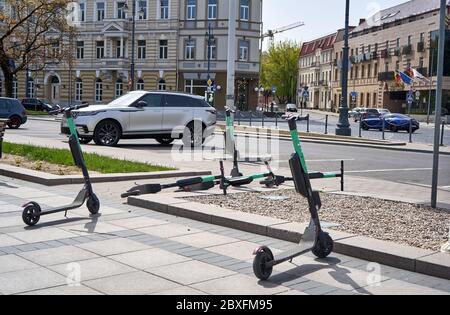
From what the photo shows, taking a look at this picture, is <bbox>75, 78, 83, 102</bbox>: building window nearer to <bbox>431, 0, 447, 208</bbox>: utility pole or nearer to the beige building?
the beige building

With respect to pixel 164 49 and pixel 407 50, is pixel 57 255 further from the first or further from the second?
pixel 407 50

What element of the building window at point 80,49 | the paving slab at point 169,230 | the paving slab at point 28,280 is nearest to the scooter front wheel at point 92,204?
the paving slab at point 169,230

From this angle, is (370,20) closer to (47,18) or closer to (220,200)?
(47,18)

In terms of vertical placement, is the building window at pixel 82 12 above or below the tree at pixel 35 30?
above

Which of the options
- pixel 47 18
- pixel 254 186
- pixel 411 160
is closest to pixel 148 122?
pixel 411 160

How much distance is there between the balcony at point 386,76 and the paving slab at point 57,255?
7574 cm

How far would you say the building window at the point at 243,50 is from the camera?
206 feet

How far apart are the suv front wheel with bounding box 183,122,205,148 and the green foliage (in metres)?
6.34

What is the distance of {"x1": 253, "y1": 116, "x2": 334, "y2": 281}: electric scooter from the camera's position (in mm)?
5008

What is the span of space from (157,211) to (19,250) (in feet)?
8.06

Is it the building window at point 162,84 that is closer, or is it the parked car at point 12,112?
the parked car at point 12,112

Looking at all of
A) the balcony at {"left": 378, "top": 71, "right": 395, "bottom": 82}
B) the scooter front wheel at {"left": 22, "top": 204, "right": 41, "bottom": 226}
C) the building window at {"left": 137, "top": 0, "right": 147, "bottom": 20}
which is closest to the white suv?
the scooter front wheel at {"left": 22, "top": 204, "right": 41, "bottom": 226}

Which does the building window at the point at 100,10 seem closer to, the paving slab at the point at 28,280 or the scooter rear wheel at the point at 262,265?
the paving slab at the point at 28,280

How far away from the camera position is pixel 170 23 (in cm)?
6450
